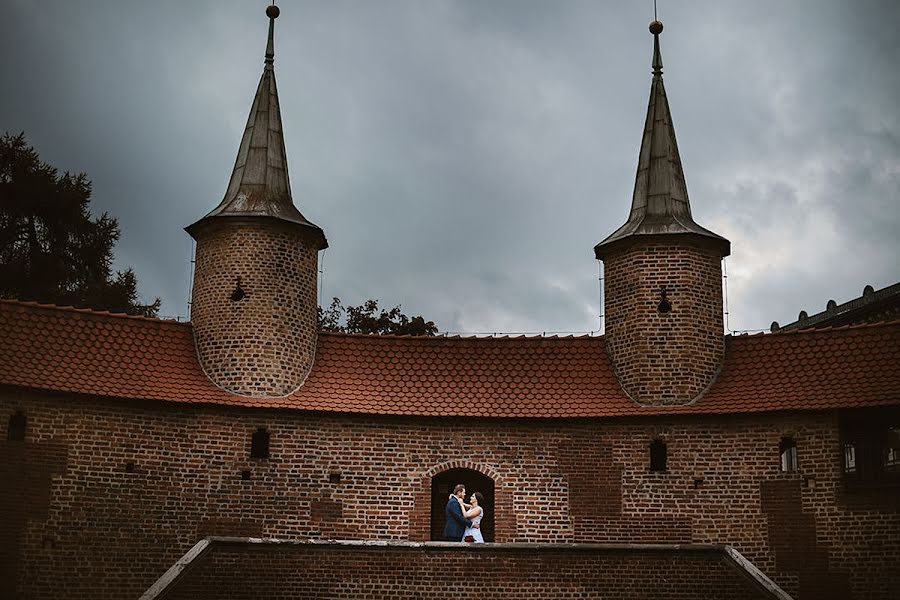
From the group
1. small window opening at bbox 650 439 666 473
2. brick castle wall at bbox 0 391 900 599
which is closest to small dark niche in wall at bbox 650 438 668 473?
small window opening at bbox 650 439 666 473

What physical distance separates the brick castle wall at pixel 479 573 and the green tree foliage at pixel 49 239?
748 inches

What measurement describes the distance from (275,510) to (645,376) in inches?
295

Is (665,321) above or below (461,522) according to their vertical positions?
above

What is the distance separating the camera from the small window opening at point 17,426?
2015 cm

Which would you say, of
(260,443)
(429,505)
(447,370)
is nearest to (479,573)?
(429,505)

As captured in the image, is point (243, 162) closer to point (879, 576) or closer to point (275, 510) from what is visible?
point (275, 510)

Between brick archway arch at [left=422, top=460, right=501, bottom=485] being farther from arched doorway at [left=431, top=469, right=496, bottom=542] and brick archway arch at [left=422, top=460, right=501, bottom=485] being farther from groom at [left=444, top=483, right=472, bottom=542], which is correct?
groom at [left=444, top=483, right=472, bottom=542]

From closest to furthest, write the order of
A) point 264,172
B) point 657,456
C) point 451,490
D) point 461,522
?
point 461,522 < point 657,456 < point 451,490 < point 264,172

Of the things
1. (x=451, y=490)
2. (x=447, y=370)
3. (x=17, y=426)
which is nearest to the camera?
(x=17, y=426)

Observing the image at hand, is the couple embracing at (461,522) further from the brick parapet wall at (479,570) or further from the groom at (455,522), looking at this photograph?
the brick parapet wall at (479,570)

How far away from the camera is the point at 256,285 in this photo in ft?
76.3

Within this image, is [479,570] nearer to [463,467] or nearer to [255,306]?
[463,467]

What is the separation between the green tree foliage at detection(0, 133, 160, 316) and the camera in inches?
1389

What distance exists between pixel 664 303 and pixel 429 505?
242 inches
